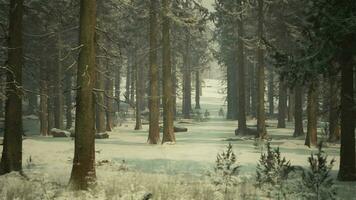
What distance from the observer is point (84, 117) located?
32.4 ft

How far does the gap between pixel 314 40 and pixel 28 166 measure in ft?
30.1

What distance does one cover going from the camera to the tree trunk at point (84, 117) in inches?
388

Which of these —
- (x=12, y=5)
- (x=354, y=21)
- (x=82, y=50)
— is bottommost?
(x=82, y=50)

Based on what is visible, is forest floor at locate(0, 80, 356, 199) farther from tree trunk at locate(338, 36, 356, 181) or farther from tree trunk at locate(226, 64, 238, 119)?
tree trunk at locate(226, 64, 238, 119)

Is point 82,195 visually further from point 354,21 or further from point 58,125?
point 58,125

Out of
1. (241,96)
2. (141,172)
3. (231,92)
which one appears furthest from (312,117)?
(231,92)

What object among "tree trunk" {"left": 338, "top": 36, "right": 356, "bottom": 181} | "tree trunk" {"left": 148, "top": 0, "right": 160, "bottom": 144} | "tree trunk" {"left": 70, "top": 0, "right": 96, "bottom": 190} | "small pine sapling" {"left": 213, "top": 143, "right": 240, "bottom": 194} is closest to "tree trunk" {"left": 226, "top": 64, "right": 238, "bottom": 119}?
"tree trunk" {"left": 148, "top": 0, "right": 160, "bottom": 144}

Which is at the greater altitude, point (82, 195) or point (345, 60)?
point (345, 60)

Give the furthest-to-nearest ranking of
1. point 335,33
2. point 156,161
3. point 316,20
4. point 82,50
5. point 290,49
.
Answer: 1. point 290,49
2. point 156,161
3. point 316,20
4. point 335,33
5. point 82,50

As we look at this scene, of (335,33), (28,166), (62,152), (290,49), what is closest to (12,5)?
(28,166)

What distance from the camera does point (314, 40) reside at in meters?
12.1

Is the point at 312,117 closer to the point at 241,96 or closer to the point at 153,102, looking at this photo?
the point at 153,102

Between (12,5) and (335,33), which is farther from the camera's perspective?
(12,5)

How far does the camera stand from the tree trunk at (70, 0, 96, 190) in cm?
987
